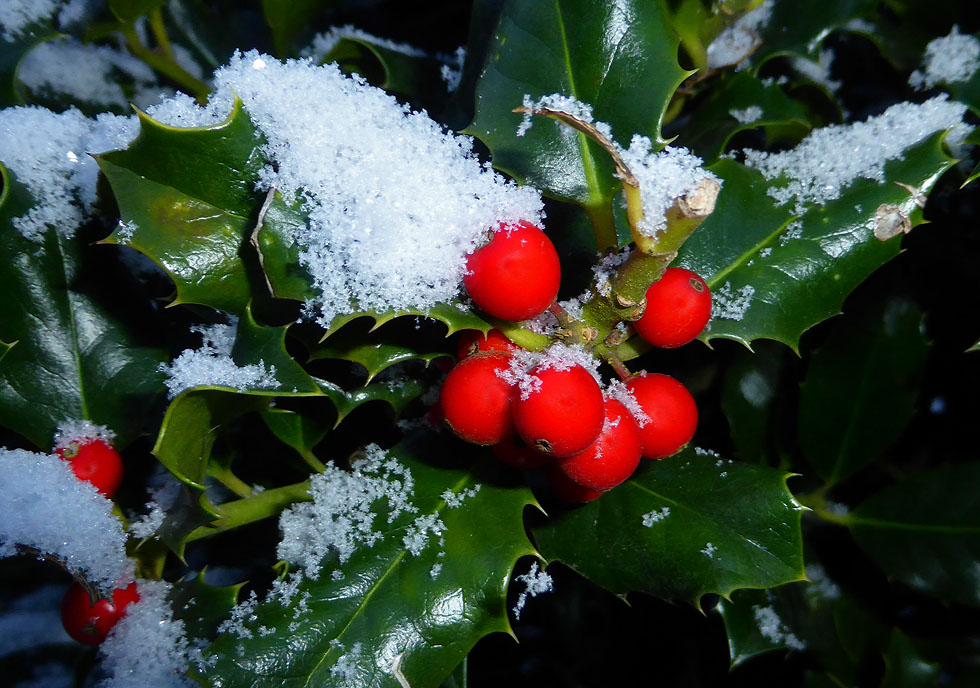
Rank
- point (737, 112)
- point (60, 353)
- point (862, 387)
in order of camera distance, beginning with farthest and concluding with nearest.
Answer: point (862, 387), point (737, 112), point (60, 353)

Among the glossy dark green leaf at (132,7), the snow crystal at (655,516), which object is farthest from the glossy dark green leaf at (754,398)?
the glossy dark green leaf at (132,7)

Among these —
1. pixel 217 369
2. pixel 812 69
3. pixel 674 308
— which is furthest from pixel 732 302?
pixel 217 369

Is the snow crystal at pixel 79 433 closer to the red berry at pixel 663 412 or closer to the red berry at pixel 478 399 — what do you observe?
the red berry at pixel 478 399

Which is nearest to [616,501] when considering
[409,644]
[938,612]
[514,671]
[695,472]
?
[695,472]

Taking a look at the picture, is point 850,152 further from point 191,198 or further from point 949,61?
point 191,198

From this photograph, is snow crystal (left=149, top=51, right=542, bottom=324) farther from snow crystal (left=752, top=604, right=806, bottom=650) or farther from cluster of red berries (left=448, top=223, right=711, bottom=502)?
snow crystal (left=752, top=604, right=806, bottom=650)

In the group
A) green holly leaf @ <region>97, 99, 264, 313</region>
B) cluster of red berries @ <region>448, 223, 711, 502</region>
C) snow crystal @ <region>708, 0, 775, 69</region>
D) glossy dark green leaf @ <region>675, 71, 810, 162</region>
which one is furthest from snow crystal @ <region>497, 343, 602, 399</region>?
snow crystal @ <region>708, 0, 775, 69</region>

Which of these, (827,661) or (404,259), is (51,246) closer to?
(404,259)
